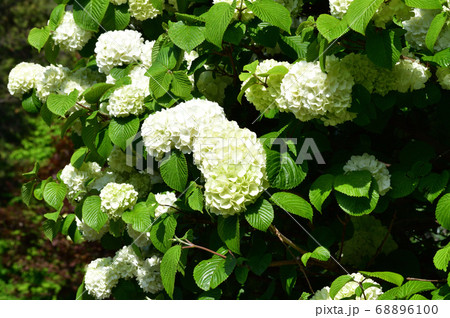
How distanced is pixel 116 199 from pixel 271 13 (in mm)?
1170

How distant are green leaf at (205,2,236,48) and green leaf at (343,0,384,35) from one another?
581 mm

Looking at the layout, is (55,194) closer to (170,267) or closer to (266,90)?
(170,267)

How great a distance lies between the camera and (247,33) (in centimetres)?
249

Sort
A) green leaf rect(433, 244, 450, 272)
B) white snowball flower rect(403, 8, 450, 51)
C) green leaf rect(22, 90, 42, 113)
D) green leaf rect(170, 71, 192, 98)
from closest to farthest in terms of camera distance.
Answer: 1. green leaf rect(433, 244, 450, 272)
2. white snowball flower rect(403, 8, 450, 51)
3. green leaf rect(170, 71, 192, 98)
4. green leaf rect(22, 90, 42, 113)

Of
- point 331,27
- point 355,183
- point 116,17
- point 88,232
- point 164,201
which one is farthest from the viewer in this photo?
point 88,232

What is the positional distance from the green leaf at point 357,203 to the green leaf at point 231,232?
17.4 inches

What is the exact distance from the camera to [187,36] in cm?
232

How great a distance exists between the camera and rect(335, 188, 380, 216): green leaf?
2088 millimetres

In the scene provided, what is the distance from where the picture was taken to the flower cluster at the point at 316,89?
2023 millimetres

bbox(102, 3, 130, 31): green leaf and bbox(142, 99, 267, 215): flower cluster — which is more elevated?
bbox(102, 3, 130, 31): green leaf

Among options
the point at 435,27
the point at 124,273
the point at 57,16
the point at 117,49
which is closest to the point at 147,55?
the point at 117,49

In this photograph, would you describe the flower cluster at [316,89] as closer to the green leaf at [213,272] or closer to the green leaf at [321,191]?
the green leaf at [321,191]

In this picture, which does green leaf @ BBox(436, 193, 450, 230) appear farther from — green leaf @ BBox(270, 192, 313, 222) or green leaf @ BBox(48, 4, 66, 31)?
green leaf @ BBox(48, 4, 66, 31)

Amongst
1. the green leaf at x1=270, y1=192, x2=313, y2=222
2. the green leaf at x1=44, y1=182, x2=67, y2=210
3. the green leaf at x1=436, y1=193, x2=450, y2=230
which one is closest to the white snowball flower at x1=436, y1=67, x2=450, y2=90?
the green leaf at x1=436, y1=193, x2=450, y2=230
